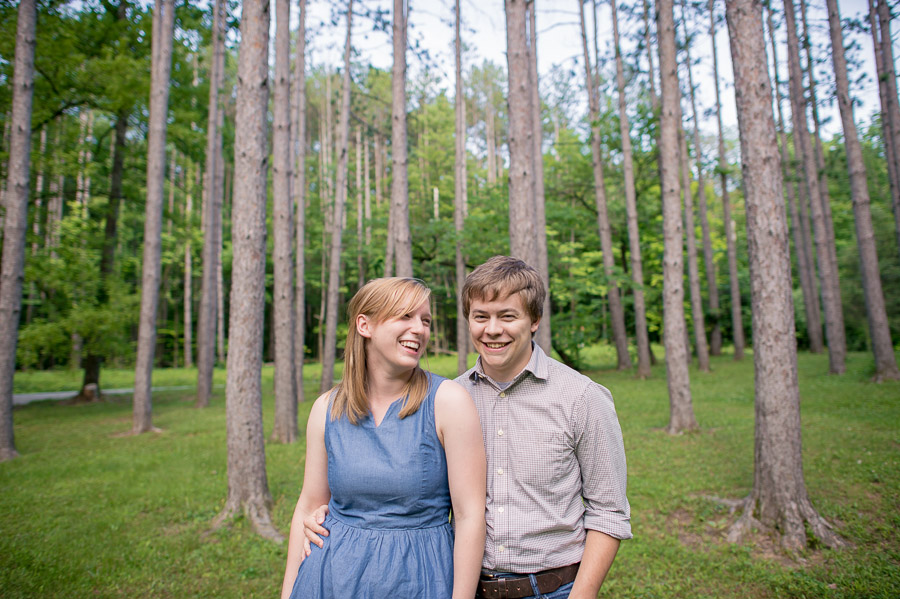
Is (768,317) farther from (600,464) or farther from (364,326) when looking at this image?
(364,326)

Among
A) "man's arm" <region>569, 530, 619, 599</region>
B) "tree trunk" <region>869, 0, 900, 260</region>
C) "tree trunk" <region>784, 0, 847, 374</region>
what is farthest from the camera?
"tree trunk" <region>784, 0, 847, 374</region>

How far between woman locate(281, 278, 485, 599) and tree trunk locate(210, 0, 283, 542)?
3.74 m

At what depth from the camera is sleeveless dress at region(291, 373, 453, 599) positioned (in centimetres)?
165

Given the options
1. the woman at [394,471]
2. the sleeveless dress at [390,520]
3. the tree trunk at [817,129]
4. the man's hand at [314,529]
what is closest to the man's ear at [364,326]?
the woman at [394,471]

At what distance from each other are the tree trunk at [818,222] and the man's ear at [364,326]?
15344 millimetres

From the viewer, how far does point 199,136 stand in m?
14.5

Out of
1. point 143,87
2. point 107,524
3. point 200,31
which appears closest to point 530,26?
point 200,31

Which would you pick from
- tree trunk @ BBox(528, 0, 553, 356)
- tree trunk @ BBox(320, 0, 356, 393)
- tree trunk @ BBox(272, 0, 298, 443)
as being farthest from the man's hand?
tree trunk @ BBox(320, 0, 356, 393)

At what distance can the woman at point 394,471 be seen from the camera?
163 centimetres

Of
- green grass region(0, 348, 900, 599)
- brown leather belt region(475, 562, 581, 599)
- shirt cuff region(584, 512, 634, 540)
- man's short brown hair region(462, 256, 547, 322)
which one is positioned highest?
man's short brown hair region(462, 256, 547, 322)

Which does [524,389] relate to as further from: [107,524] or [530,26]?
[530,26]

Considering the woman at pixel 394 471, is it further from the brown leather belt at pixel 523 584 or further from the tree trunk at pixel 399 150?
the tree trunk at pixel 399 150

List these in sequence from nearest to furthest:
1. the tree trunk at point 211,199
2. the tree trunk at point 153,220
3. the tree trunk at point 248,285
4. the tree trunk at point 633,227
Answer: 1. the tree trunk at point 248,285
2. the tree trunk at point 153,220
3. the tree trunk at point 211,199
4. the tree trunk at point 633,227

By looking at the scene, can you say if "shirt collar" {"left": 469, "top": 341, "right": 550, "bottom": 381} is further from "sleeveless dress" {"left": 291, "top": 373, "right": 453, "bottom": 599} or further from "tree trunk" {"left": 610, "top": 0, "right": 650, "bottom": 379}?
"tree trunk" {"left": 610, "top": 0, "right": 650, "bottom": 379}
